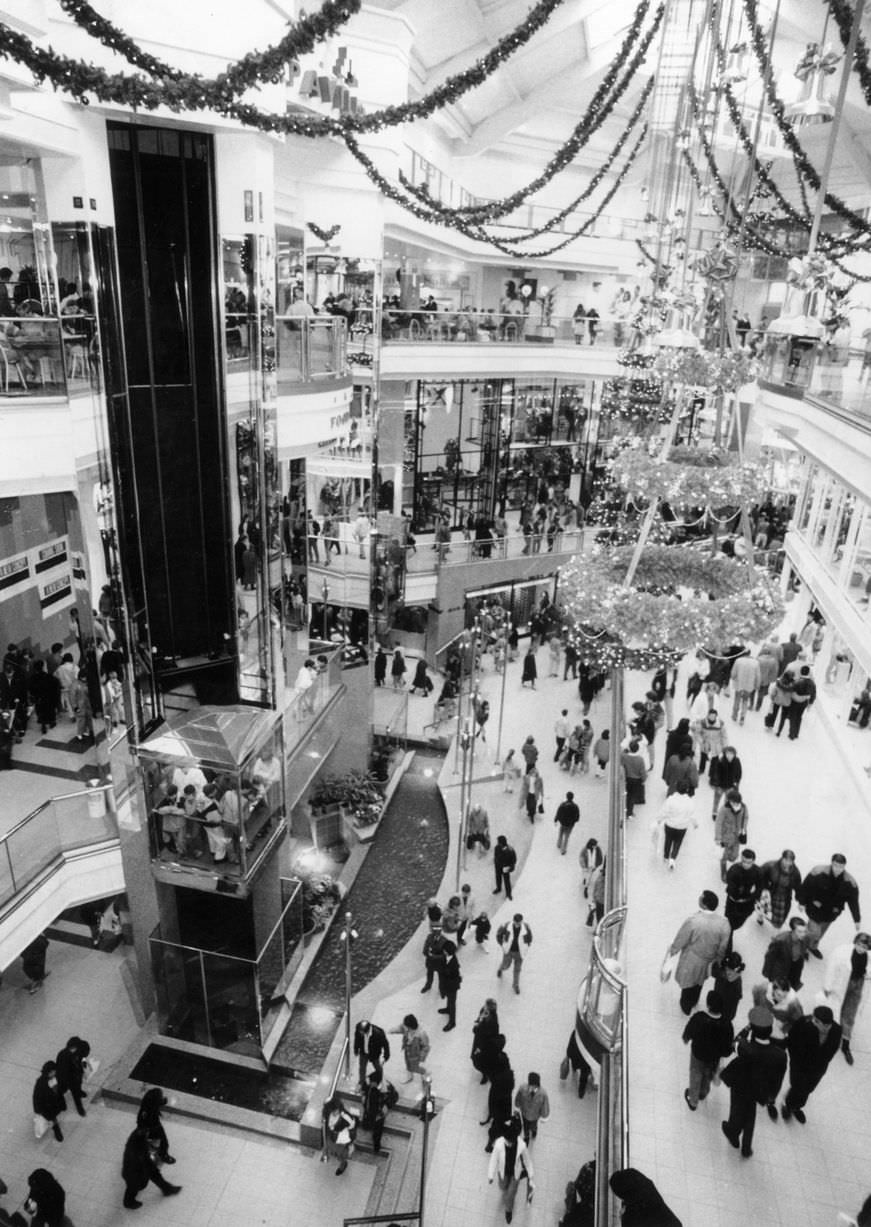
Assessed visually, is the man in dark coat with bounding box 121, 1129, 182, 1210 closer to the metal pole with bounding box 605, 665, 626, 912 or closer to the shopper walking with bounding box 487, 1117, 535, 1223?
the shopper walking with bounding box 487, 1117, 535, 1223

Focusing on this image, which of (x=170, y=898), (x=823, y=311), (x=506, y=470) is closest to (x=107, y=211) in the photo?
(x=170, y=898)

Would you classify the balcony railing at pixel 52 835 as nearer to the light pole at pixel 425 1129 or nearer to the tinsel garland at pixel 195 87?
the light pole at pixel 425 1129

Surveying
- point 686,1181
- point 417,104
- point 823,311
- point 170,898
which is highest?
point 417,104

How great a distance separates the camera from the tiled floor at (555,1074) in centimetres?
565

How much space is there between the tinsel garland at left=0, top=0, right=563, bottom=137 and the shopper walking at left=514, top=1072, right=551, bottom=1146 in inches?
317

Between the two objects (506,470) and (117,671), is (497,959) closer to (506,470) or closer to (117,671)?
(117,671)

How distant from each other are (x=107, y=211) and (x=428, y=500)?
13.2 metres

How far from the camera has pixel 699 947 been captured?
6.64 meters

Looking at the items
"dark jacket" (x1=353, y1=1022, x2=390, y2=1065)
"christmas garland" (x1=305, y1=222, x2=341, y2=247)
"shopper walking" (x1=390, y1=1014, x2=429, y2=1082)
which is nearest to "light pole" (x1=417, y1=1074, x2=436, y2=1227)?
"shopper walking" (x1=390, y1=1014, x2=429, y2=1082)

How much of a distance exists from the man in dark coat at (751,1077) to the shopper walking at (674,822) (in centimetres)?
291

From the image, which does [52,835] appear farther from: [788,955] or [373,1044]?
[788,955]

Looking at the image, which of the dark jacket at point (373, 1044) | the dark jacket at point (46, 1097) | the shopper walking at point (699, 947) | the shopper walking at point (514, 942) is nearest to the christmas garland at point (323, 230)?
the shopper walking at point (514, 942)

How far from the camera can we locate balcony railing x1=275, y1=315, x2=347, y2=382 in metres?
10.7

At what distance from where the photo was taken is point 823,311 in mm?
14133
